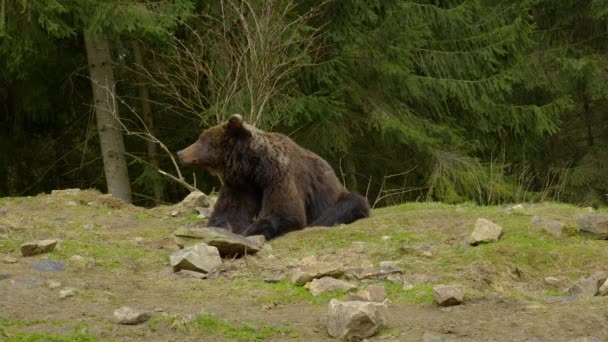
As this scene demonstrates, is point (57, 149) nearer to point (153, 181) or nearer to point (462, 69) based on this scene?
point (153, 181)

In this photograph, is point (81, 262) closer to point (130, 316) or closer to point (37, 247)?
point (37, 247)

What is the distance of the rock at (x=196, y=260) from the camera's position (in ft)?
19.0

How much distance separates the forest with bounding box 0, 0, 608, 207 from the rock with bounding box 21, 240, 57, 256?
6.82 metres

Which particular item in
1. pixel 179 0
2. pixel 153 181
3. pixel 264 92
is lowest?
pixel 153 181

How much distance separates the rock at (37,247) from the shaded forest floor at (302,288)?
0.37 feet

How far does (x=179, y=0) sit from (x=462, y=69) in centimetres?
730

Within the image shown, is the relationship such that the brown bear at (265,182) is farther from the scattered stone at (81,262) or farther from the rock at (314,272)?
the rock at (314,272)

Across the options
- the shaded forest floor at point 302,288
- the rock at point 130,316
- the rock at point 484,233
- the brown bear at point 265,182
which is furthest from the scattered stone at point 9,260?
the rock at point 484,233

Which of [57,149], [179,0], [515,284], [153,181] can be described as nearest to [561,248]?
[515,284]

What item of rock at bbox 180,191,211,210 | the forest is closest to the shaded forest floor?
rock at bbox 180,191,211,210

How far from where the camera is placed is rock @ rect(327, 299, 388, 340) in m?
4.25

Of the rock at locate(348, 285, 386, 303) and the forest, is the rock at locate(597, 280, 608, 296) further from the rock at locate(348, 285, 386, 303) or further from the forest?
the forest

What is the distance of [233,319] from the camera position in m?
4.57

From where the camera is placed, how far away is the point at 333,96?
15367 mm
